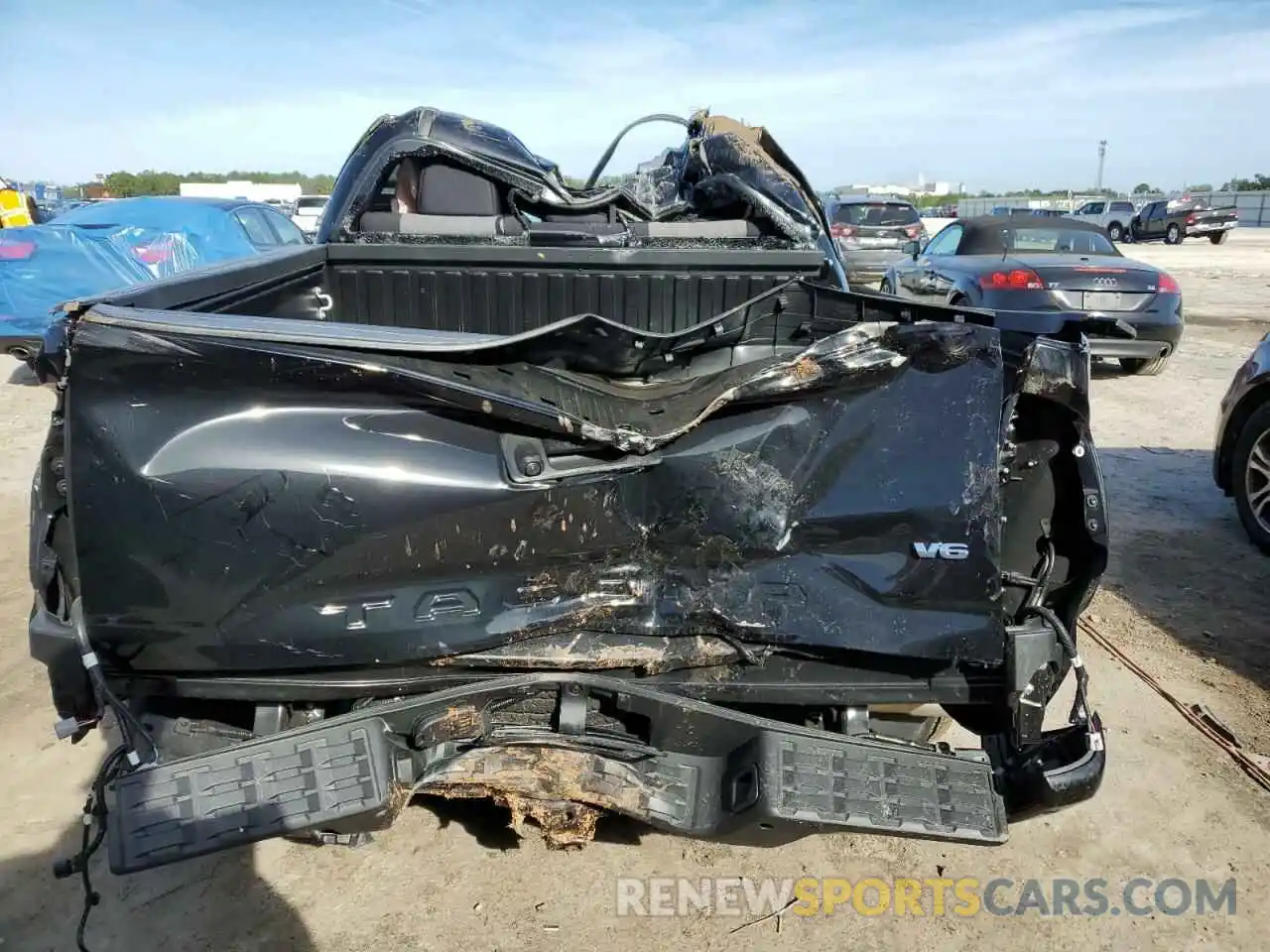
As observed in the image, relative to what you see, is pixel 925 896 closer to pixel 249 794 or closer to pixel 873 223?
pixel 249 794

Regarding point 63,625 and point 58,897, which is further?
point 58,897

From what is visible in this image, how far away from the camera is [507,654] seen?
2.10 meters

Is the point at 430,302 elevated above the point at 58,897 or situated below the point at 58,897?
above

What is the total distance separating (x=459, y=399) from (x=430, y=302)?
6.01 feet

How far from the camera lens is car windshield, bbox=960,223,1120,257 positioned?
375 inches

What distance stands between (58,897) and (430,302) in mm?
2379

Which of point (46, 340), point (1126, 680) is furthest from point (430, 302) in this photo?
point (1126, 680)

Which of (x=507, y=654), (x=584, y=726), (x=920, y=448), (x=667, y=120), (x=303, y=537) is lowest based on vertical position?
(x=584, y=726)

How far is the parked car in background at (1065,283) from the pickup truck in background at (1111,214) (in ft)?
80.8

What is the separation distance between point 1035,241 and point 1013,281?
4.70 ft

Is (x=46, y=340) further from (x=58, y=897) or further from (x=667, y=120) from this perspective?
(x=667, y=120)

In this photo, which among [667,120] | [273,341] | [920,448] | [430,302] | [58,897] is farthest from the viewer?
[667,120]

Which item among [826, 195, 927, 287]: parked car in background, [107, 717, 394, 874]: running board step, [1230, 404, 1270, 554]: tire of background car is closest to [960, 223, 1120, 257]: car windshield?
[1230, 404, 1270, 554]: tire of background car

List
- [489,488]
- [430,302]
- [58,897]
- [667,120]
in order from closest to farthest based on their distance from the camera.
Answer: [489,488], [58,897], [430,302], [667,120]
